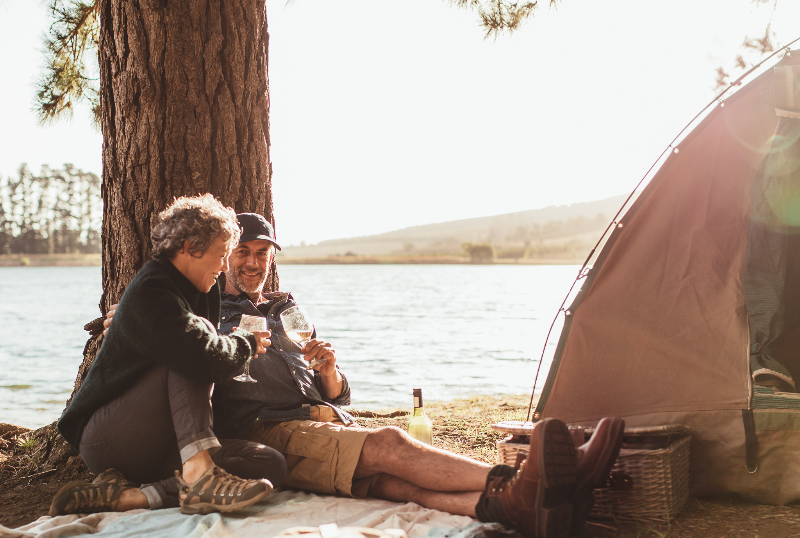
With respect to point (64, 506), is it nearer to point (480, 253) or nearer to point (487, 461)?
point (487, 461)

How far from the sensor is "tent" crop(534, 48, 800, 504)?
2986 millimetres

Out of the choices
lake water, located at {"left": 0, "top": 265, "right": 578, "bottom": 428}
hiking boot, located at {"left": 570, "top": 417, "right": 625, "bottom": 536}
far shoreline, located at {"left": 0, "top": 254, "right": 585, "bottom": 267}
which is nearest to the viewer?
hiking boot, located at {"left": 570, "top": 417, "right": 625, "bottom": 536}

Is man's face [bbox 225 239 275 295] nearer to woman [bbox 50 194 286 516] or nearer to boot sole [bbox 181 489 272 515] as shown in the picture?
woman [bbox 50 194 286 516]

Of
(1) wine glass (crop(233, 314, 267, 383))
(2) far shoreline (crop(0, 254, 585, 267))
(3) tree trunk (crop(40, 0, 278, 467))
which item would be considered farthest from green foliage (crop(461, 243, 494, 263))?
(1) wine glass (crop(233, 314, 267, 383))

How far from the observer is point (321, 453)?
9.25 ft

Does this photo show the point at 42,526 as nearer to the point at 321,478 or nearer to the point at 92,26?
the point at 321,478

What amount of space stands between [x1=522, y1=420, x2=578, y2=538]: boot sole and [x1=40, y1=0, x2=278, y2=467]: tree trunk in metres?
2.38

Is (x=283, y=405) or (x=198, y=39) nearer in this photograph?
(x=283, y=405)

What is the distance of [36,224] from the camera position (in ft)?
235

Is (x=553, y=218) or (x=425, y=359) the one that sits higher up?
(x=553, y=218)

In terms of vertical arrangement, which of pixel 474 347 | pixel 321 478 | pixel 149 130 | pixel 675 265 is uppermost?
pixel 149 130

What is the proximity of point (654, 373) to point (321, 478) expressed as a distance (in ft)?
5.88

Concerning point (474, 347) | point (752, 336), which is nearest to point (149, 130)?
point (752, 336)

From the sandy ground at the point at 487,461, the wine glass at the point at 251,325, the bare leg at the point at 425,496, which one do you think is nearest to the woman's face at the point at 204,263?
the wine glass at the point at 251,325
